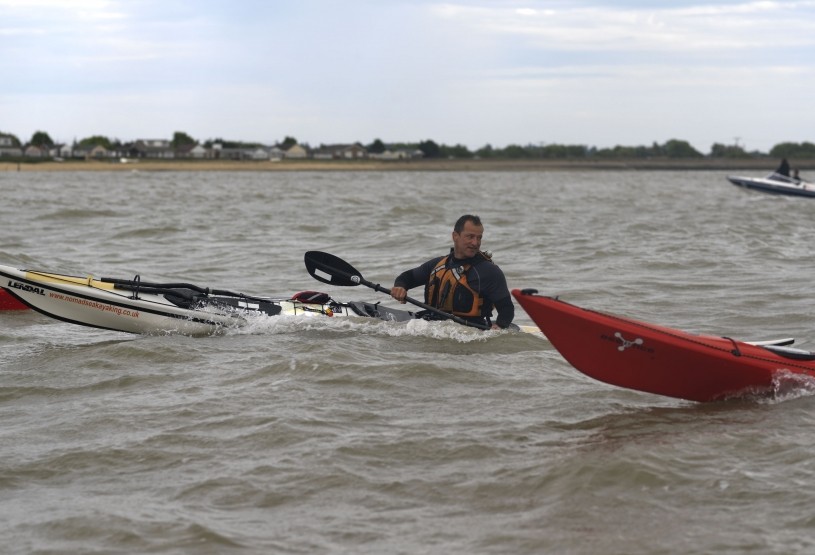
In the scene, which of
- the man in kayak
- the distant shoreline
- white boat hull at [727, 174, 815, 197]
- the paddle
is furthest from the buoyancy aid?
the distant shoreline

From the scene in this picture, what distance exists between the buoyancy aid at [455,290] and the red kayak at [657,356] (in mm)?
1927

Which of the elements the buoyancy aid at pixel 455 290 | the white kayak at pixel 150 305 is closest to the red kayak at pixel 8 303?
the white kayak at pixel 150 305

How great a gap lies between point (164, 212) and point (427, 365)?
2169cm

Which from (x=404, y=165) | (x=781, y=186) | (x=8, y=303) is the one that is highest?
(x=404, y=165)

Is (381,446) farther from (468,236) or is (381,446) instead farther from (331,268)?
(331,268)

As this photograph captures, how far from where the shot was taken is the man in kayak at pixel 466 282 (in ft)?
25.5

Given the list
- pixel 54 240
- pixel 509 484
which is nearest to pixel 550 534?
pixel 509 484

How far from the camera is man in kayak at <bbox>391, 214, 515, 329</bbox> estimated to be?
7.76 meters

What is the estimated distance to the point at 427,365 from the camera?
742cm

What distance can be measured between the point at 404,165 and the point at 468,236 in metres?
99.4

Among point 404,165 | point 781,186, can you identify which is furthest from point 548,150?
point 781,186

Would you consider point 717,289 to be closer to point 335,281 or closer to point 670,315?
point 670,315

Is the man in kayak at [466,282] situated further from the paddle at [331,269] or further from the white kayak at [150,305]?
the paddle at [331,269]

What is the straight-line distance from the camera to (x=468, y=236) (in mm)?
7676
